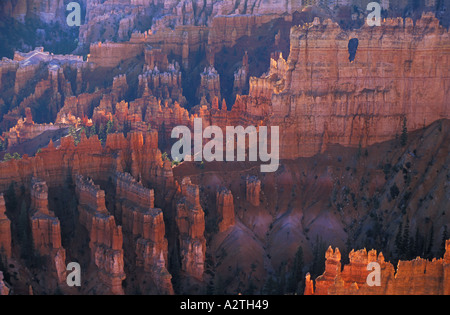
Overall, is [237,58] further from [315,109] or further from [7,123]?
[315,109]

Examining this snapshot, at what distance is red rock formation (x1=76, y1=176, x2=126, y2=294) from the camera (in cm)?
6153

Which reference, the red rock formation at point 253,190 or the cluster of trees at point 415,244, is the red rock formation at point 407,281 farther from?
the red rock formation at point 253,190

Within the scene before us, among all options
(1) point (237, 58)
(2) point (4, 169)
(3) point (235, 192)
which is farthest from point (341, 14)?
(2) point (4, 169)

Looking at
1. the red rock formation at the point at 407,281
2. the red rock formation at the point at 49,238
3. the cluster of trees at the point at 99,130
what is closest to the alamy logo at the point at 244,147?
the red rock formation at the point at 49,238

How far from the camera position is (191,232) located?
2621 inches

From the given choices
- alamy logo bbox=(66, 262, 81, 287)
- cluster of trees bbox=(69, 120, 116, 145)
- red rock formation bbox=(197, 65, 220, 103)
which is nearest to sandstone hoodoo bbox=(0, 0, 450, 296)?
alamy logo bbox=(66, 262, 81, 287)

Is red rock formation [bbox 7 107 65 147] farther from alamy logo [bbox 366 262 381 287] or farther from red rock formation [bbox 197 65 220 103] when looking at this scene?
alamy logo [bbox 366 262 381 287]

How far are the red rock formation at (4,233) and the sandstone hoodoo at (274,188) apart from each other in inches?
3.4

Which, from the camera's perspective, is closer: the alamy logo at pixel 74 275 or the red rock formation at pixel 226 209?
the alamy logo at pixel 74 275

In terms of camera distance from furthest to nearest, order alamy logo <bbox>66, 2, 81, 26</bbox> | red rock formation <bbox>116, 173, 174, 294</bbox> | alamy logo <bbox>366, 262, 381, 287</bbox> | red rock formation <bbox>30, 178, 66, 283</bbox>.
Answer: alamy logo <bbox>66, 2, 81, 26</bbox>, red rock formation <bbox>116, 173, 174, 294</bbox>, red rock formation <bbox>30, 178, 66, 283</bbox>, alamy logo <bbox>366, 262, 381, 287</bbox>

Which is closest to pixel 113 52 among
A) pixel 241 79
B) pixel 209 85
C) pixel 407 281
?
pixel 209 85

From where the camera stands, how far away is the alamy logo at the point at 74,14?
158000 millimetres

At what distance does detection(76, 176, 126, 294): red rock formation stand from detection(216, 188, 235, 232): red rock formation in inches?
324

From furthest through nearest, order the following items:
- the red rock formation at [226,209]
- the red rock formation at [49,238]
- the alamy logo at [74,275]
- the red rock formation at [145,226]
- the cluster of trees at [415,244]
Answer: the red rock formation at [226,209], the cluster of trees at [415,244], the red rock formation at [145,226], the red rock formation at [49,238], the alamy logo at [74,275]
